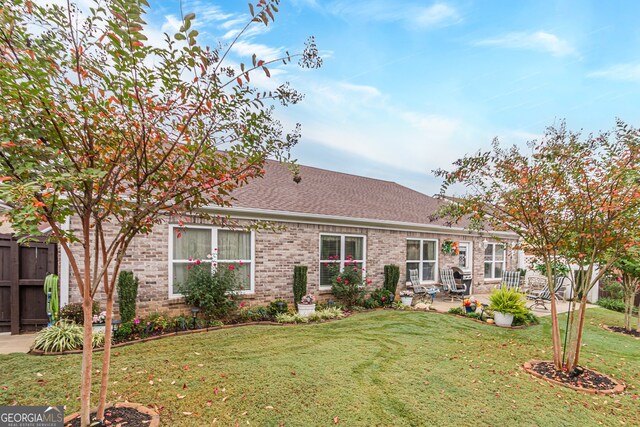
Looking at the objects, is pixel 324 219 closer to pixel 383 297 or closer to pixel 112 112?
pixel 383 297

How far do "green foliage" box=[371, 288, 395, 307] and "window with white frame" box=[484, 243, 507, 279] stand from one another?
6.78m


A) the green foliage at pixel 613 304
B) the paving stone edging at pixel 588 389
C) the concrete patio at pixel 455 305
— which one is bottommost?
the green foliage at pixel 613 304

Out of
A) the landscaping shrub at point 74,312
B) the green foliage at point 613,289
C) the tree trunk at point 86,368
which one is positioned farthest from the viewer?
the green foliage at point 613,289

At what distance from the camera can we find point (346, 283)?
410 inches

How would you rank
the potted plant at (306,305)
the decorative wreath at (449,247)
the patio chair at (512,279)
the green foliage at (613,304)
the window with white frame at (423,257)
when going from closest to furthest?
the potted plant at (306,305) < the green foliage at (613,304) < the window with white frame at (423,257) < the decorative wreath at (449,247) < the patio chair at (512,279)

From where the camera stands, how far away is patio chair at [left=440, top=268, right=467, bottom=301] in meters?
13.1

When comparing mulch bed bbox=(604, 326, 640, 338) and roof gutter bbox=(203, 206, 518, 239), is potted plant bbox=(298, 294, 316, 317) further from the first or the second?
mulch bed bbox=(604, 326, 640, 338)

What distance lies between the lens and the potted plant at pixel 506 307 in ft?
29.6

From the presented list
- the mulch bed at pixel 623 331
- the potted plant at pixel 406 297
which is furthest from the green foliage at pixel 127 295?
the mulch bed at pixel 623 331

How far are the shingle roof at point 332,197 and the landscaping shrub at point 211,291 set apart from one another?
185 cm

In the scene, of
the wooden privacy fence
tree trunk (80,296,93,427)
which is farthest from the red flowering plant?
tree trunk (80,296,93,427)

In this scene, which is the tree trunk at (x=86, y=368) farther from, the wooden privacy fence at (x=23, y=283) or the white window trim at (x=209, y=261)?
the wooden privacy fence at (x=23, y=283)

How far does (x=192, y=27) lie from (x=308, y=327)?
7.10 m

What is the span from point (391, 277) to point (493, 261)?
7236mm
